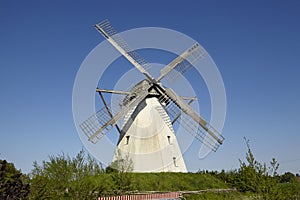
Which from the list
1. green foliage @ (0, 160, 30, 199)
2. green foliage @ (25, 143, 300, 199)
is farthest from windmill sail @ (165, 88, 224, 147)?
green foliage @ (0, 160, 30, 199)

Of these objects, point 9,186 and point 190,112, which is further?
point 190,112

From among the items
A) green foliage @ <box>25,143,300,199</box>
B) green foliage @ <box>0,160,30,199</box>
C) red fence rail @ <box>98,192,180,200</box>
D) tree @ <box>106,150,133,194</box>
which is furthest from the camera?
tree @ <box>106,150,133,194</box>

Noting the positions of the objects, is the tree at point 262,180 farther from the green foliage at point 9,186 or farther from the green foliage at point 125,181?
the green foliage at point 9,186

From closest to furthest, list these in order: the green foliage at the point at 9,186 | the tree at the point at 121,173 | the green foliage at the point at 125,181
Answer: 1. the green foliage at the point at 9,186
2. the green foliage at the point at 125,181
3. the tree at the point at 121,173

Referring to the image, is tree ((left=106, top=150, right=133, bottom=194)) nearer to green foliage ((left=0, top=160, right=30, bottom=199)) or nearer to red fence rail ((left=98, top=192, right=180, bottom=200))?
red fence rail ((left=98, top=192, right=180, bottom=200))

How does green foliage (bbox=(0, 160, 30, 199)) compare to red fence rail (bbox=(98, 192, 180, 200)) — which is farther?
red fence rail (bbox=(98, 192, 180, 200))

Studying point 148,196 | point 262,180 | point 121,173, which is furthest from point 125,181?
point 262,180

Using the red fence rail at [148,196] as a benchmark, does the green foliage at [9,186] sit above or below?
above

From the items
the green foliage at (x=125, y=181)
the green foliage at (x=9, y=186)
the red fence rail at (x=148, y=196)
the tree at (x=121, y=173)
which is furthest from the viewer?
the tree at (x=121, y=173)

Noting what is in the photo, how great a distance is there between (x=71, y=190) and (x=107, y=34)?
1545 cm

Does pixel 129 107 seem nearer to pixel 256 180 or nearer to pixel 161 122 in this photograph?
pixel 161 122

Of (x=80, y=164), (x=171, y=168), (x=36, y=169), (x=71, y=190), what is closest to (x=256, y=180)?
(x=71, y=190)

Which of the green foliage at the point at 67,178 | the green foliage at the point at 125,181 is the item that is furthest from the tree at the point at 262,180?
the green foliage at the point at 67,178

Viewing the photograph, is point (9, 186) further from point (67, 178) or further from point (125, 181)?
point (125, 181)
